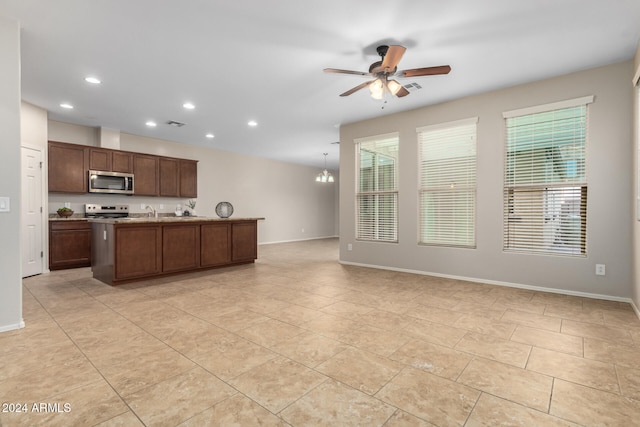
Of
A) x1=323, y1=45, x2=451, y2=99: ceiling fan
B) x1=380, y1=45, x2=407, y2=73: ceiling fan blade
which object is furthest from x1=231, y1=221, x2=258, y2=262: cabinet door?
x1=380, y1=45, x2=407, y2=73: ceiling fan blade

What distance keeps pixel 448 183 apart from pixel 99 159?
643 centimetres

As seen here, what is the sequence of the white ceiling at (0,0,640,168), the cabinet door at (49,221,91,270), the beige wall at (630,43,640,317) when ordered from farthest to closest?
the cabinet door at (49,221,91,270) < the beige wall at (630,43,640,317) < the white ceiling at (0,0,640,168)

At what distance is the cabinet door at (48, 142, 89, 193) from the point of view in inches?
214

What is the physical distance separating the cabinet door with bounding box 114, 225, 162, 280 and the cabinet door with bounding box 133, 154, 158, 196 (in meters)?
2.38

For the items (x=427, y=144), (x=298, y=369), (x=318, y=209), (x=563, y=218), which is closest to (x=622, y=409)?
(x=298, y=369)

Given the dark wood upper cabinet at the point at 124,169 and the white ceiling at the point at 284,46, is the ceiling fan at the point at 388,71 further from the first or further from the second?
the dark wood upper cabinet at the point at 124,169

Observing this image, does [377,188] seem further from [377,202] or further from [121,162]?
[121,162]

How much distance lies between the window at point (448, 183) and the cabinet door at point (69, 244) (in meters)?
6.02

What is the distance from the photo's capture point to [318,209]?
11664mm

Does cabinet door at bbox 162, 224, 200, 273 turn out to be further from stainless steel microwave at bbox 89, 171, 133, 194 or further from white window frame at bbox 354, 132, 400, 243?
white window frame at bbox 354, 132, 400, 243

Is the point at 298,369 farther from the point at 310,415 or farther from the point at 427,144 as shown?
the point at 427,144

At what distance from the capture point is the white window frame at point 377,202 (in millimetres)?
5480

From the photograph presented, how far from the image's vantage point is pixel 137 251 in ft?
14.7

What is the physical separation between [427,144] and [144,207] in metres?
6.05
